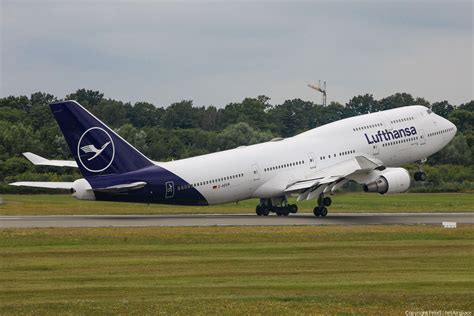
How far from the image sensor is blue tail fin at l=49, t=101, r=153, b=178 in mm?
57969

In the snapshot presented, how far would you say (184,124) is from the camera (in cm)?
16262

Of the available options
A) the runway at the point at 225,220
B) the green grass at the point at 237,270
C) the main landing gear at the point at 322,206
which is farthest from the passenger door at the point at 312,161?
the green grass at the point at 237,270

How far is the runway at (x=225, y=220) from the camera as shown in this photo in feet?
190

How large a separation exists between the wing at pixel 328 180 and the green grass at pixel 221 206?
6.23 m

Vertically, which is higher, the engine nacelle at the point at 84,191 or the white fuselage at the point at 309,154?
the white fuselage at the point at 309,154

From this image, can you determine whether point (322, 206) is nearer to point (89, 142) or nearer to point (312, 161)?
point (312, 161)

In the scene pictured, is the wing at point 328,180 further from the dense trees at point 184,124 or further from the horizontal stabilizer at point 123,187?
the dense trees at point 184,124

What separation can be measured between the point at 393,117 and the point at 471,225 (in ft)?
48.0

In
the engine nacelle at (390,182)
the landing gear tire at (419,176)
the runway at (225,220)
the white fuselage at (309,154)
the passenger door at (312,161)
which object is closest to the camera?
the runway at (225,220)

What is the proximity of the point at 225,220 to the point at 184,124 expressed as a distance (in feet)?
334

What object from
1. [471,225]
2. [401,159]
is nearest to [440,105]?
[401,159]

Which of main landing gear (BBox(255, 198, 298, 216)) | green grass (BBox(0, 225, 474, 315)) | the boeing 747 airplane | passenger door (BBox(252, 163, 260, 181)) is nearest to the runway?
main landing gear (BBox(255, 198, 298, 216))

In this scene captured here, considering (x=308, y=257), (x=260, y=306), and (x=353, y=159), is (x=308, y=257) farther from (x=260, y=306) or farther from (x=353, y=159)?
(x=353, y=159)

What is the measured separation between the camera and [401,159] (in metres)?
70.6
